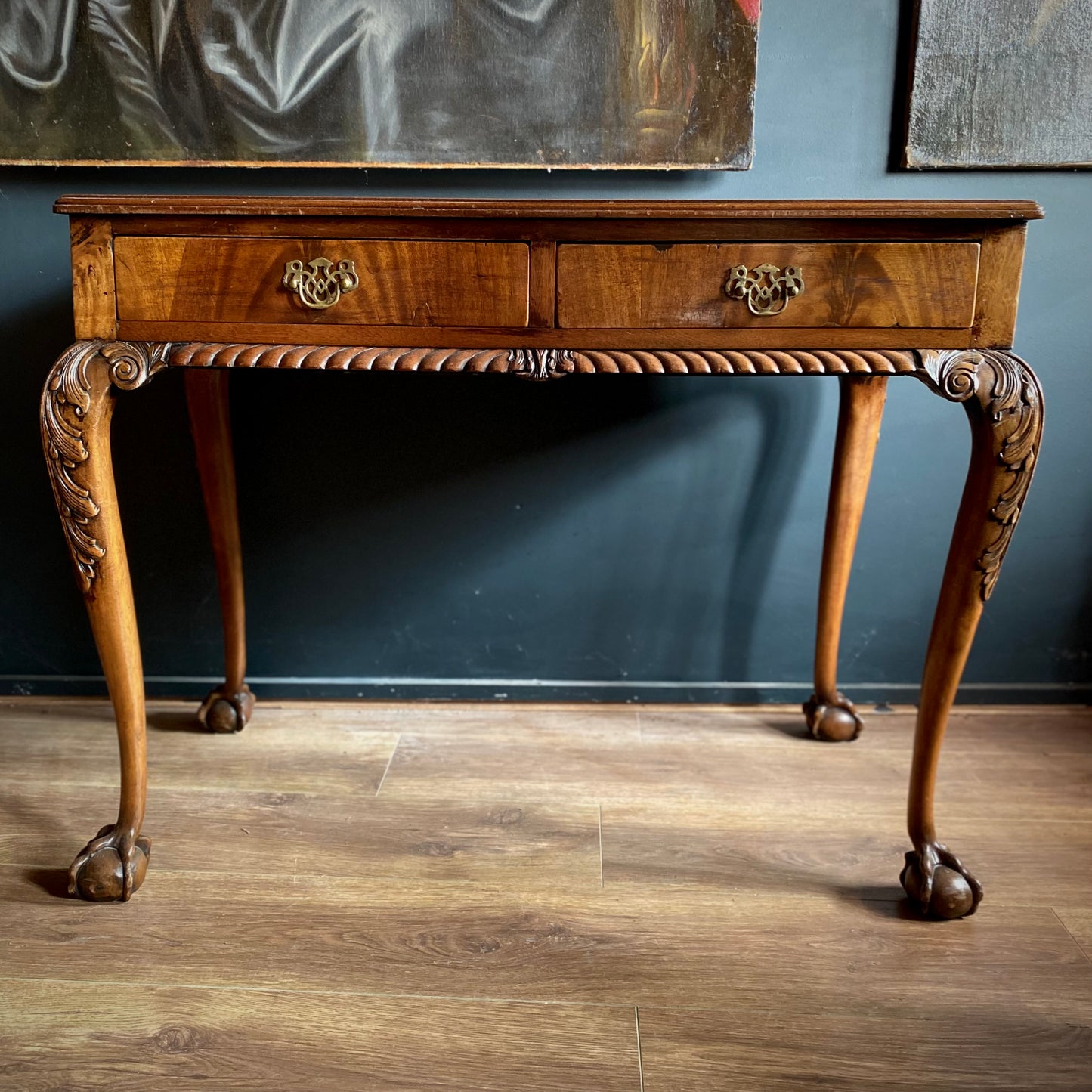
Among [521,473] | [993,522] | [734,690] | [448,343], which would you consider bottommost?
[734,690]

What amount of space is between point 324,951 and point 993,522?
100 centimetres

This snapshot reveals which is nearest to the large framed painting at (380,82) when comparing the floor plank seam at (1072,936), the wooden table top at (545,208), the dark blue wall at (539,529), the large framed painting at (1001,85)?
the dark blue wall at (539,529)

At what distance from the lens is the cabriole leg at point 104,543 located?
1.19 m

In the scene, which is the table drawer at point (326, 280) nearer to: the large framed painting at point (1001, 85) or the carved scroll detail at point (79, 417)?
the carved scroll detail at point (79, 417)

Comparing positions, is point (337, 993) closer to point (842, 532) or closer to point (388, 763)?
point (388, 763)

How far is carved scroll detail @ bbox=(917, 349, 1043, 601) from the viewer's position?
1162 mm

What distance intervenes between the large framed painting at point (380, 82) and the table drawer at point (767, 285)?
0.63 m

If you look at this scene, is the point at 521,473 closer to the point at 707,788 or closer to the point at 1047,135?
the point at 707,788

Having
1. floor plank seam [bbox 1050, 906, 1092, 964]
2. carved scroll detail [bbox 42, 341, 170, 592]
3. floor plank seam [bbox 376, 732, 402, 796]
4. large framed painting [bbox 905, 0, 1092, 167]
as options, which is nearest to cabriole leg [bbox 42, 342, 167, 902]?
carved scroll detail [bbox 42, 341, 170, 592]

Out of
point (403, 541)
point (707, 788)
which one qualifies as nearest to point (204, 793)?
point (403, 541)

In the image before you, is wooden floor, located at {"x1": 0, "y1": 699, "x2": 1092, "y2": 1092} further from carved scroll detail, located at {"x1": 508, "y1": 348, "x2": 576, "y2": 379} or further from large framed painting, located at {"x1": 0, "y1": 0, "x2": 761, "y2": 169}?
large framed painting, located at {"x1": 0, "y1": 0, "x2": 761, "y2": 169}

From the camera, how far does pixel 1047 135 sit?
1706mm

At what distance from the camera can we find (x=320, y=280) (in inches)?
46.9

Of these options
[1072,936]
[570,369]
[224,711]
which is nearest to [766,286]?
[570,369]
